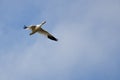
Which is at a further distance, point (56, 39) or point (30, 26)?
point (56, 39)

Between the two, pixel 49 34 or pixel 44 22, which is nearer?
pixel 44 22

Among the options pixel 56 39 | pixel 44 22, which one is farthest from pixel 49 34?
Answer: pixel 44 22

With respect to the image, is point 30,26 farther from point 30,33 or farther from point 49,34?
point 49,34

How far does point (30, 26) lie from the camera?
331 feet

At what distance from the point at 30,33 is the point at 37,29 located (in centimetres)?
251

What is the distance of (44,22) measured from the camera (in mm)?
100375

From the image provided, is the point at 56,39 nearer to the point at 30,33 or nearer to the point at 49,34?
the point at 49,34

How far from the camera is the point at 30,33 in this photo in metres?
99.9

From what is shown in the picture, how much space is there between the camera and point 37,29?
101875 mm

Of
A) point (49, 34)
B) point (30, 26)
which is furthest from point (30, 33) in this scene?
point (49, 34)

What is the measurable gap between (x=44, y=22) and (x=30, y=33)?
351 centimetres

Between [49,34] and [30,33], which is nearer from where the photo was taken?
[30,33]

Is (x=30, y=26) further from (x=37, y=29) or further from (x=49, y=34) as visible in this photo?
(x=49, y=34)

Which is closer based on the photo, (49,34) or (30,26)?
(30,26)
